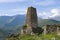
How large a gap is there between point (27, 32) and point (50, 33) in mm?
21497

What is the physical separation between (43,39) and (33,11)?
36168 millimetres

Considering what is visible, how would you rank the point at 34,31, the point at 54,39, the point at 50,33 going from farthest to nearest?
the point at 34,31 < the point at 50,33 < the point at 54,39

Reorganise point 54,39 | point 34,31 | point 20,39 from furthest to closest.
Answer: point 34,31
point 20,39
point 54,39

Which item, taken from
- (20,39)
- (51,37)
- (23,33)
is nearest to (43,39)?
(51,37)

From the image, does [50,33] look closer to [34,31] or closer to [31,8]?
[34,31]

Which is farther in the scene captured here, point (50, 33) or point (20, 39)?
point (20, 39)

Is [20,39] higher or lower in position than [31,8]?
lower

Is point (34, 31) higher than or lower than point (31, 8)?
lower

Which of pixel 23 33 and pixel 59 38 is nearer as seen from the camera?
pixel 59 38

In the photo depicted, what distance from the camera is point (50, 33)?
111 meters

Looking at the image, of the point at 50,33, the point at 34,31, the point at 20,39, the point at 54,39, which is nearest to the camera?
the point at 54,39

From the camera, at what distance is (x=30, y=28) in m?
130

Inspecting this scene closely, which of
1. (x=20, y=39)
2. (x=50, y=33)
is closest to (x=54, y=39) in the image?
(x=50, y=33)

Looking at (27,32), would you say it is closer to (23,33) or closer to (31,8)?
(23,33)
